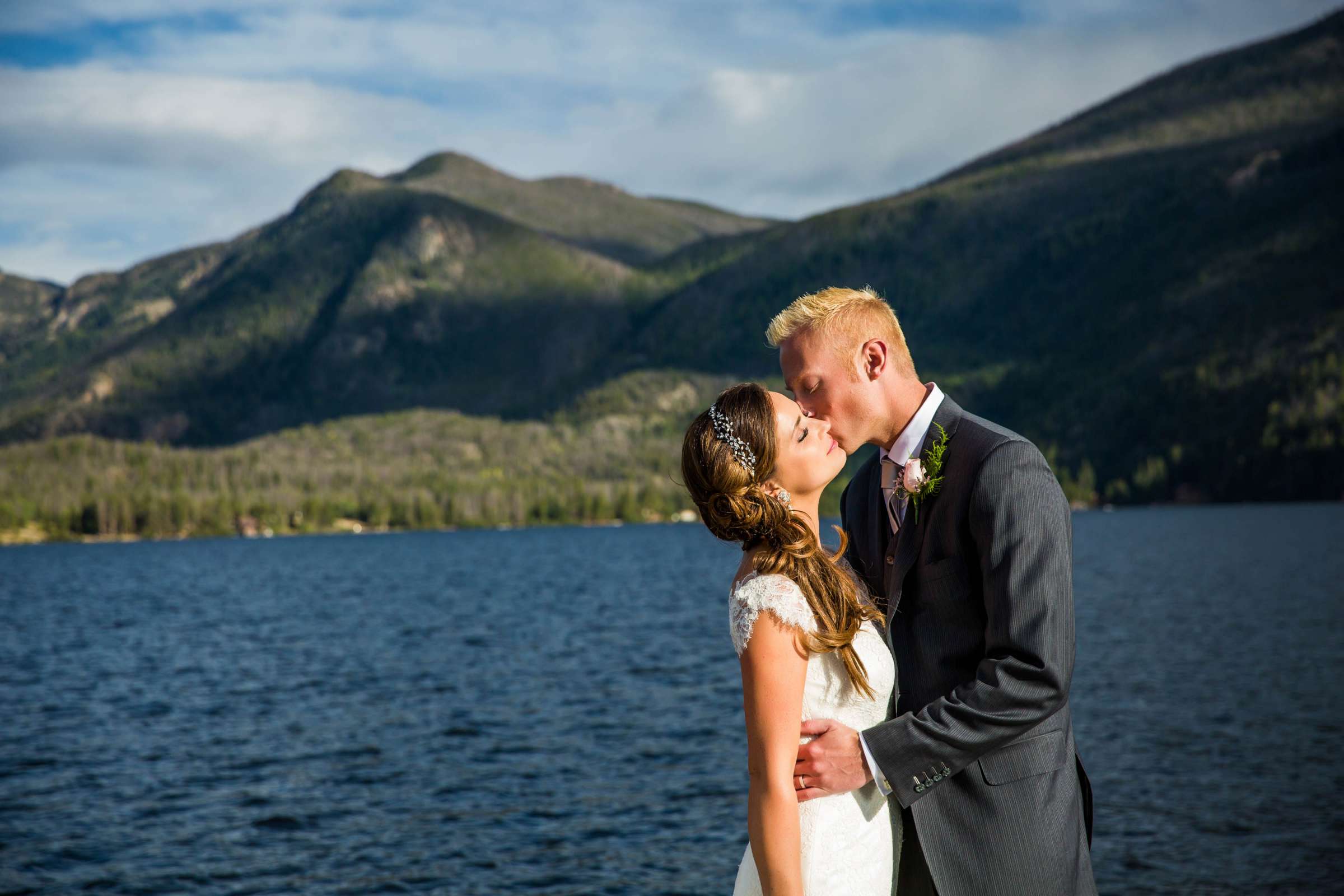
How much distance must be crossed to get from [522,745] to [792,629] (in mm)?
26729

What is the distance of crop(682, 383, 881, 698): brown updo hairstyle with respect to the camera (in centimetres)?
517

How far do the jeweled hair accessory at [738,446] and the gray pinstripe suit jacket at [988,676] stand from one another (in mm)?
757

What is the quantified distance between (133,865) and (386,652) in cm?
3063

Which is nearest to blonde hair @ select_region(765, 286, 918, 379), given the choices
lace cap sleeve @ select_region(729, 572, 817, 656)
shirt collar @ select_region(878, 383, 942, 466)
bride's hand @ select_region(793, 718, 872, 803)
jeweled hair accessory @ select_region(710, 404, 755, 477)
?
shirt collar @ select_region(878, 383, 942, 466)

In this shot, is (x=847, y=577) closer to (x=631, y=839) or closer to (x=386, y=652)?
(x=631, y=839)

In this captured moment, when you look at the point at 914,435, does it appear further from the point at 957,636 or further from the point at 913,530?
the point at 957,636

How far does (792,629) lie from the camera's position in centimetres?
498

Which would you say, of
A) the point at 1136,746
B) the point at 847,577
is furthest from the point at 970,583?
the point at 1136,746

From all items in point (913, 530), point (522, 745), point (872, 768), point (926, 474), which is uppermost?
point (926, 474)

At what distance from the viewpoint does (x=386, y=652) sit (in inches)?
2039

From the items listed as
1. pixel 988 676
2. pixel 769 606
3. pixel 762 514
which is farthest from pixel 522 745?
pixel 988 676

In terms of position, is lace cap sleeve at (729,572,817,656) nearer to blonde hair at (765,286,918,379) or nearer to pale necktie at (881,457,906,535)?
pale necktie at (881,457,906,535)

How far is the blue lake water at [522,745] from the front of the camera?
20.6 m

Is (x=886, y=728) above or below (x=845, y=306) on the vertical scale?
below
